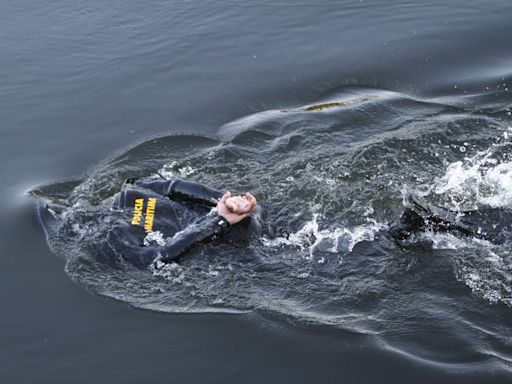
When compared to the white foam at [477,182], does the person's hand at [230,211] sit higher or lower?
higher

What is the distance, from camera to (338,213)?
261 inches

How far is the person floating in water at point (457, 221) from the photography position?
5.63m

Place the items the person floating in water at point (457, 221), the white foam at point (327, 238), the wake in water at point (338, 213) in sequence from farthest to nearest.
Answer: the white foam at point (327, 238)
the person floating in water at point (457, 221)
the wake in water at point (338, 213)

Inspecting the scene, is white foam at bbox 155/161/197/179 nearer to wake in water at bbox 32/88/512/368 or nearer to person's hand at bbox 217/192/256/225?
wake in water at bbox 32/88/512/368

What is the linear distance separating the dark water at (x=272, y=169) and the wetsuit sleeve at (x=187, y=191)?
537mm

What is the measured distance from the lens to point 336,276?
5.82 meters

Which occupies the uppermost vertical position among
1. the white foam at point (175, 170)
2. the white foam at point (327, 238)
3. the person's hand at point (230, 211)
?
the person's hand at point (230, 211)

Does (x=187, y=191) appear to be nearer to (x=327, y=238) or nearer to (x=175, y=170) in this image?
(x=175, y=170)

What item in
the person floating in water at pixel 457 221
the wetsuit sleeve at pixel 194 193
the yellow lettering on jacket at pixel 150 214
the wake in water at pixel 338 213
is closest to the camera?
the wake in water at pixel 338 213

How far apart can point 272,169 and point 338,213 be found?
1.11 metres

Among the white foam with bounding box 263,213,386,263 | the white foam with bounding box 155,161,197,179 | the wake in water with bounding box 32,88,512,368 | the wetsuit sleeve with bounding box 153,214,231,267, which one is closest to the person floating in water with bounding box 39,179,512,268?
the wetsuit sleeve with bounding box 153,214,231,267

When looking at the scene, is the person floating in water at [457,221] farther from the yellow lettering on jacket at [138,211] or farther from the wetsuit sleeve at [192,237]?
the yellow lettering on jacket at [138,211]

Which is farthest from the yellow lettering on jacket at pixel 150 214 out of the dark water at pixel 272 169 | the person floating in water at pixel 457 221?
the person floating in water at pixel 457 221

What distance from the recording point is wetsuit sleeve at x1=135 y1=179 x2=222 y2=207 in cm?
642
